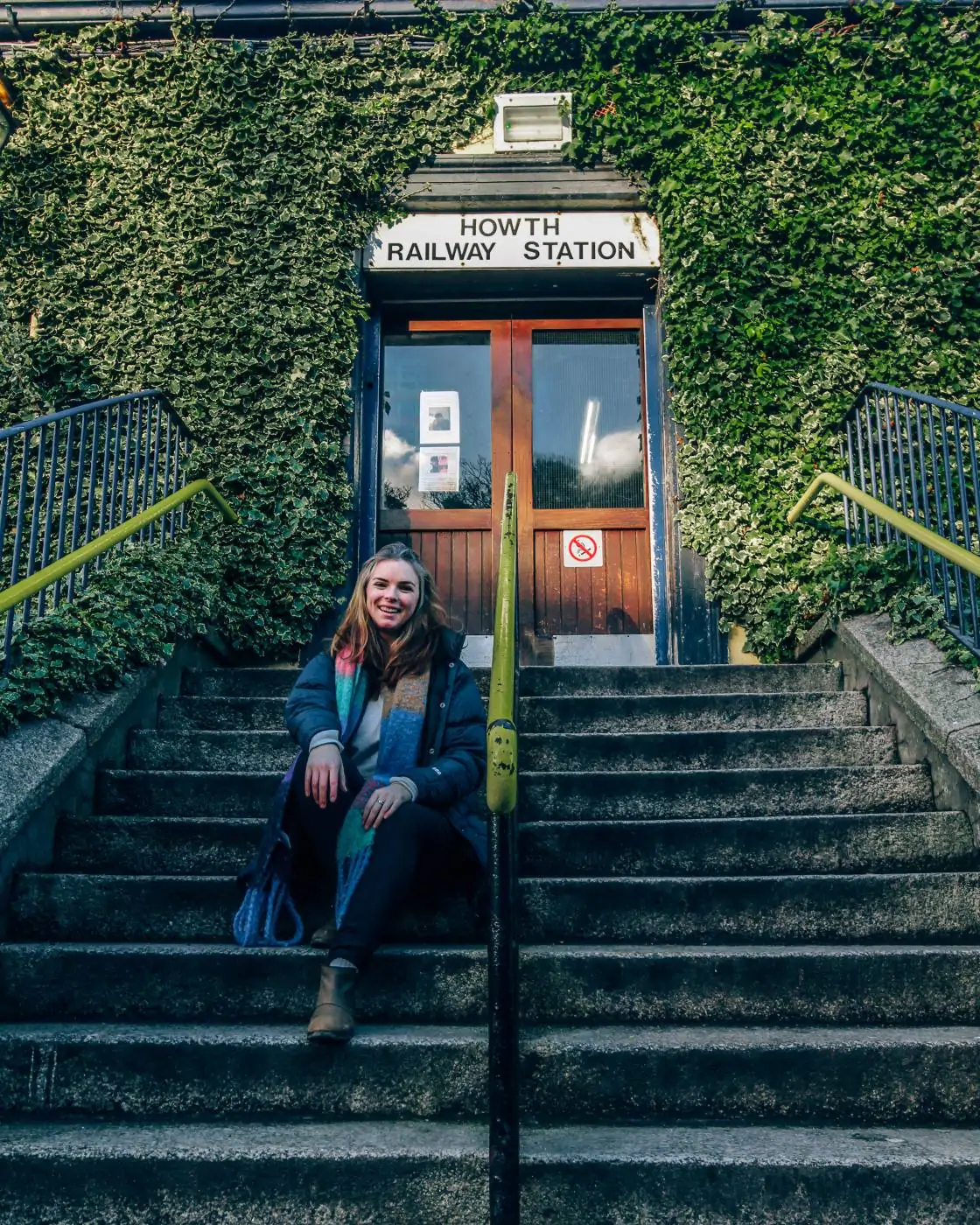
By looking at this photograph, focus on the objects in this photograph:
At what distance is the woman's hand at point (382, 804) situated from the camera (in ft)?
8.52

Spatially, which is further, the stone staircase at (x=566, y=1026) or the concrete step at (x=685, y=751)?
the concrete step at (x=685, y=751)

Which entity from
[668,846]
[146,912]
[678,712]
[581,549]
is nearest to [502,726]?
[668,846]

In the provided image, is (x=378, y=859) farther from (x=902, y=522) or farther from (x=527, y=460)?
(x=527, y=460)

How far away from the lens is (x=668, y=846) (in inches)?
123

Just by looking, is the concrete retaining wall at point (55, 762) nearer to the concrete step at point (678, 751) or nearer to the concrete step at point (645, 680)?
the concrete step at point (678, 751)

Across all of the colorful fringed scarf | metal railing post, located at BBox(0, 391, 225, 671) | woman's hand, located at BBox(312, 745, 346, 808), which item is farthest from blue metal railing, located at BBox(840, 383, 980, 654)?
metal railing post, located at BBox(0, 391, 225, 671)

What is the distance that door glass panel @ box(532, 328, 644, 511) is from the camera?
248 inches

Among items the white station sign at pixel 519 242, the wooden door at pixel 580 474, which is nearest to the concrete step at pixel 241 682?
the wooden door at pixel 580 474

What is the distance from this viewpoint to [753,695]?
13.2 ft

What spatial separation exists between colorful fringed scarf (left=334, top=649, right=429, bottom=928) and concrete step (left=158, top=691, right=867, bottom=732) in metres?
1.04

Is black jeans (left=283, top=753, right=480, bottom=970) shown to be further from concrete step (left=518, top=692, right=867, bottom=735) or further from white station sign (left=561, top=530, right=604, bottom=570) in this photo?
white station sign (left=561, top=530, right=604, bottom=570)

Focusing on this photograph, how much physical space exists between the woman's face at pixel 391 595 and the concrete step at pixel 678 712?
1.01 metres

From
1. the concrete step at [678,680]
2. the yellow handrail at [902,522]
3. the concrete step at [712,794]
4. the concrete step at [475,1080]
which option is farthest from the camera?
the concrete step at [678,680]

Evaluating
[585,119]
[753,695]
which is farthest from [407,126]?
[753,695]
